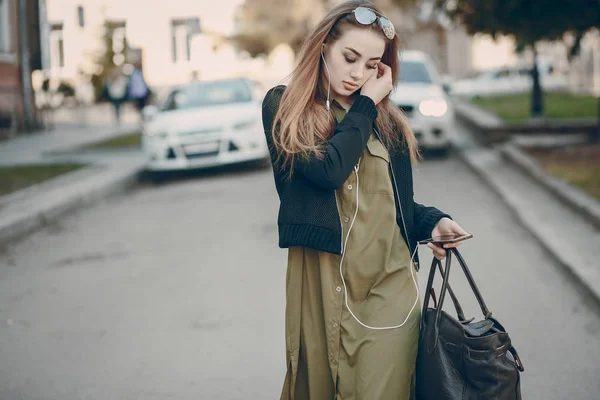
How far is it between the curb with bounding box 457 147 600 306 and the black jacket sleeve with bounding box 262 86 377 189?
3.57m

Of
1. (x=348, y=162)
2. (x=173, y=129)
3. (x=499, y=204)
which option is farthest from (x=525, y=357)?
(x=173, y=129)

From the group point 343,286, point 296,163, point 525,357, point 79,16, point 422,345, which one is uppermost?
point 79,16

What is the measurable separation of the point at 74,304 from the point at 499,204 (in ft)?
18.0

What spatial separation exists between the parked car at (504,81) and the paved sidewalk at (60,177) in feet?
62.3

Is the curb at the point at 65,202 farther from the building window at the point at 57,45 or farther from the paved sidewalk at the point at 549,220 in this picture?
the building window at the point at 57,45

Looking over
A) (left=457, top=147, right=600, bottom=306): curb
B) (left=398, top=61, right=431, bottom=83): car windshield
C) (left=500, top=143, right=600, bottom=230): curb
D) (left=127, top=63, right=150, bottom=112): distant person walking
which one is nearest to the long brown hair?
(left=457, top=147, right=600, bottom=306): curb

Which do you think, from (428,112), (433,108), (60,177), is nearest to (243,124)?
(60,177)

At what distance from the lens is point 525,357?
15.4ft

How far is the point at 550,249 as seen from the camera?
7.10 m

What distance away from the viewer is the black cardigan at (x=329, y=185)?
8.19 ft

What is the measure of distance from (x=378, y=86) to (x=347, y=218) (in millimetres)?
434

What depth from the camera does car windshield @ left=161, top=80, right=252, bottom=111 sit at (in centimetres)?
1410

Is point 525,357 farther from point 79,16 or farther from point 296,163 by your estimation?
point 79,16

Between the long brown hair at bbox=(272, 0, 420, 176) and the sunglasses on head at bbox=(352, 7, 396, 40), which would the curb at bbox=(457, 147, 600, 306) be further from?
the sunglasses on head at bbox=(352, 7, 396, 40)
